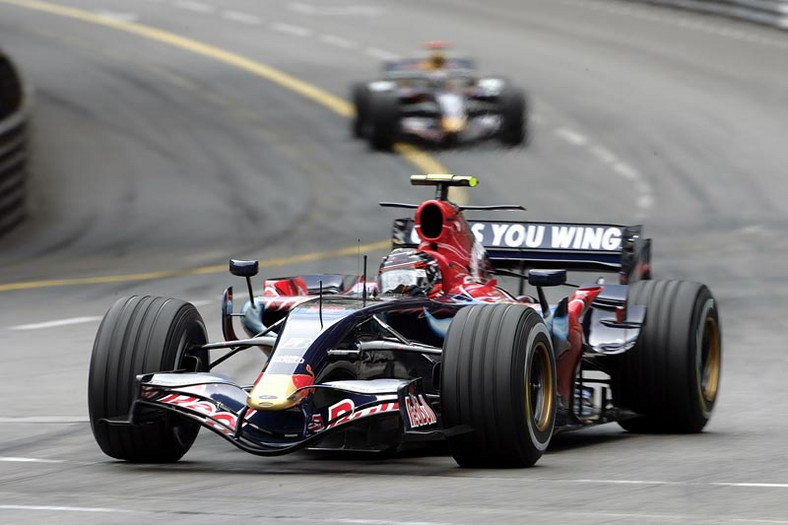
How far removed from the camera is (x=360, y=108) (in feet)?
102

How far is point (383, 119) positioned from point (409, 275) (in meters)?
19.3

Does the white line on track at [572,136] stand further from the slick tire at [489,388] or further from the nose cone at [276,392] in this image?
the nose cone at [276,392]

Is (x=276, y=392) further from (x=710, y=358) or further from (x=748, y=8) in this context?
(x=748, y=8)

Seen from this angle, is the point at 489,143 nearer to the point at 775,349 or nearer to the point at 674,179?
the point at 674,179

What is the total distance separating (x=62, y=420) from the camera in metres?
11.9

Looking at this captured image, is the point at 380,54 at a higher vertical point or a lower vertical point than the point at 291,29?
lower

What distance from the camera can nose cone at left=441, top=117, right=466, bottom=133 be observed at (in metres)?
29.6

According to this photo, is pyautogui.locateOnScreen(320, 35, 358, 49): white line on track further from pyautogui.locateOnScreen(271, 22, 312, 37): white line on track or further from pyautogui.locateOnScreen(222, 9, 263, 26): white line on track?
pyautogui.locateOnScreen(222, 9, 263, 26): white line on track

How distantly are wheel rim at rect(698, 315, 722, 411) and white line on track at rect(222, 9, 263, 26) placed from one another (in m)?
32.7

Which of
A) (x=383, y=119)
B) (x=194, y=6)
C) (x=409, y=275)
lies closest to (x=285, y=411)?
(x=409, y=275)

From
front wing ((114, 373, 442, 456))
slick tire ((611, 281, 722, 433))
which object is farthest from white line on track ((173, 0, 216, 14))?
front wing ((114, 373, 442, 456))

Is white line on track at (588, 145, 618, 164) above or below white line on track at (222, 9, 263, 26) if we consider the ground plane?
below

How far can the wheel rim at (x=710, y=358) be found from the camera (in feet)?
39.3

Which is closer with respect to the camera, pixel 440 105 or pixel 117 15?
pixel 440 105
